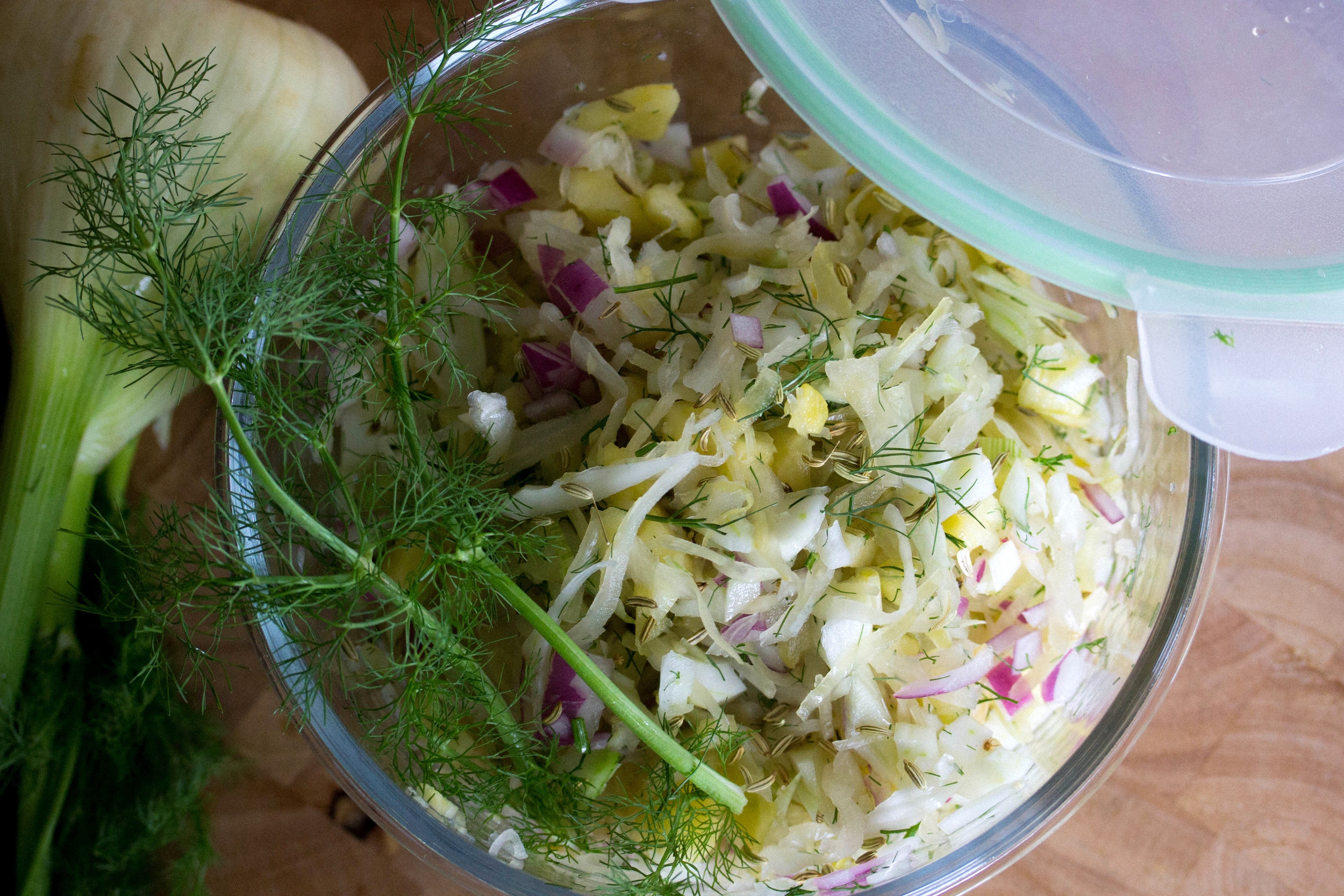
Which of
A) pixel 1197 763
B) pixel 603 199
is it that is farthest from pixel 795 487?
pixel 1197 763

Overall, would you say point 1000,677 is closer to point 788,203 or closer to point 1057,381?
point 1057,381

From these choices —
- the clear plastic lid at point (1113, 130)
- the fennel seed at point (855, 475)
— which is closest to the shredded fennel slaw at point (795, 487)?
the fennel seed at point (855, 475)

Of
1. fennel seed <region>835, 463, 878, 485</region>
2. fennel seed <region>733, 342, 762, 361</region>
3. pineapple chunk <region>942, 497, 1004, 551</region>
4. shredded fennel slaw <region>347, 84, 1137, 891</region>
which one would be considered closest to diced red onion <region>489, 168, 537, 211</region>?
shredded fennel slaw <region>347, 84, 1137, 891</region>

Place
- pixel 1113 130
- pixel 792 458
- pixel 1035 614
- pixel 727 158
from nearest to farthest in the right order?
pixel 1113 130, pixel 792 458, pixel 1035 614, pixel 727 158

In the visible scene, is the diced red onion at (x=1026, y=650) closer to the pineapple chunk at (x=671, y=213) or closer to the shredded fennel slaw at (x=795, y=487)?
the shredded fennel slaw at (x=795, y=487)

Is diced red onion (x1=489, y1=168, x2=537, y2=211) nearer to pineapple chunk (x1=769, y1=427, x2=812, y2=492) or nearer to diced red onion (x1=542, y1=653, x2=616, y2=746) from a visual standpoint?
pineapple chunk (x1=769, y1=427, x2=812, y2=492)
